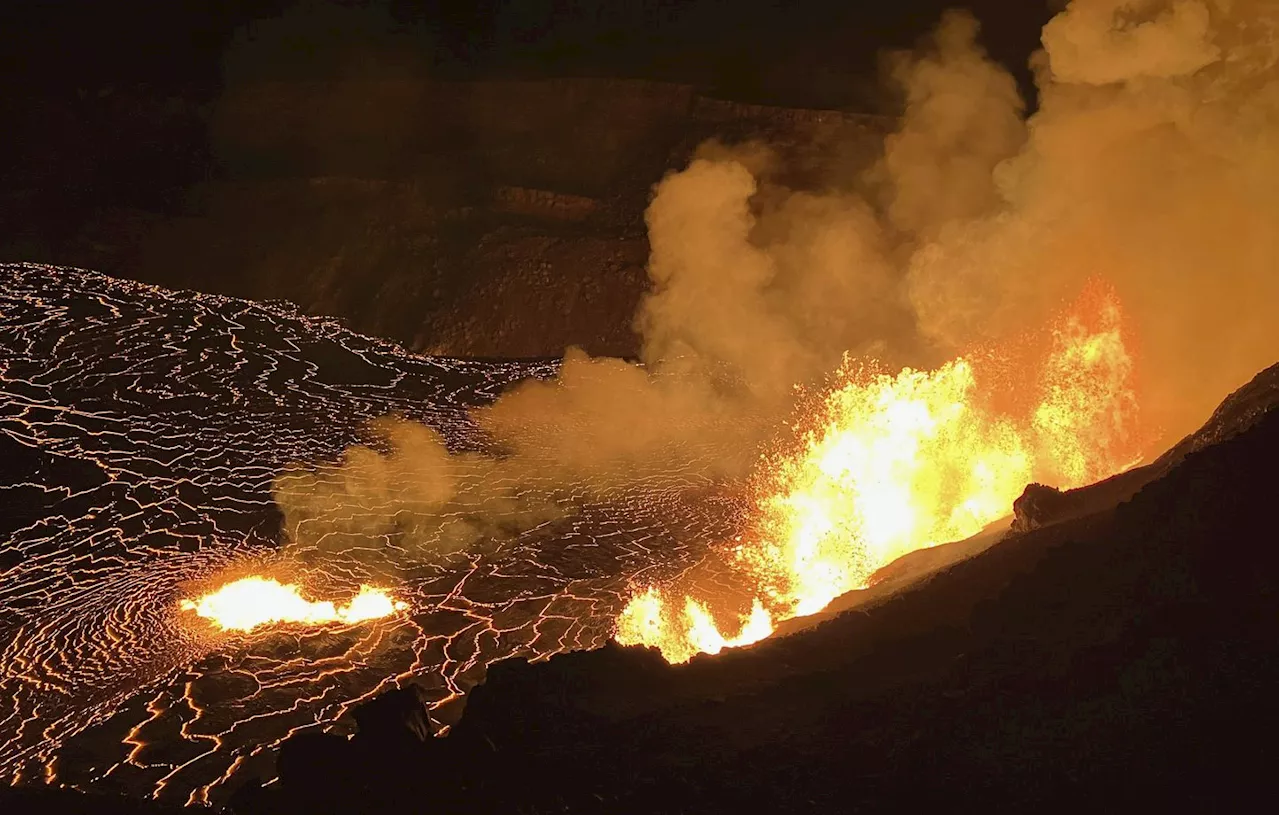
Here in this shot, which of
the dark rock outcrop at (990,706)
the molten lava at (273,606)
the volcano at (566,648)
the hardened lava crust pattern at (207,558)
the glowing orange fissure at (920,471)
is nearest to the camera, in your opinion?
the dark rock outcrop at (990,706)

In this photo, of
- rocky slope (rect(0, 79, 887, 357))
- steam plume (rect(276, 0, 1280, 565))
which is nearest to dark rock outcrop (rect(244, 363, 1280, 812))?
steam plume (rect(276, 0, 1280, 565))

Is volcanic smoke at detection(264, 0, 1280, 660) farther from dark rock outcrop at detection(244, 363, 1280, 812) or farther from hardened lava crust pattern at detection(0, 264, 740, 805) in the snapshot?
dark rock outcrop at detection(244, 363, 1280, 812)

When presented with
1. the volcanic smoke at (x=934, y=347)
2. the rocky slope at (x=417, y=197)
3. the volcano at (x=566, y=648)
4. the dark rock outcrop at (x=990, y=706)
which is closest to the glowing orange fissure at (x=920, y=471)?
the volcanic smoke at (x=934, y=347)

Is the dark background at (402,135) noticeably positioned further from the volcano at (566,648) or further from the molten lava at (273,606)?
the molten lava at (273,606)

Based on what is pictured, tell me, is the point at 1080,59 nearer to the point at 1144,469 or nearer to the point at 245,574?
the point at 1144,469

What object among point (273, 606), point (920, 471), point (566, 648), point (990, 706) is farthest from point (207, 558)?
point (990, 706)

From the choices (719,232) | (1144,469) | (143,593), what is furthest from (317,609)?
(719,232)

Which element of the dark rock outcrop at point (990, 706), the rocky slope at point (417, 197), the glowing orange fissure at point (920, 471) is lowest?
the dark rock outcrop at point (990, 706)
